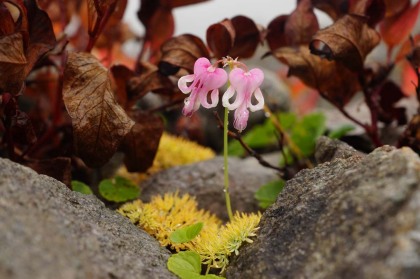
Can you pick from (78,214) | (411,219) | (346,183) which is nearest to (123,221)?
(78,214)

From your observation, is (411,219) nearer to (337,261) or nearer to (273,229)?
(337,261)

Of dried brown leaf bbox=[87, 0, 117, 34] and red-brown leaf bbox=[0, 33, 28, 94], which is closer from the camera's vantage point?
red-brown leaf bbox=[0, 33, 28, 94]

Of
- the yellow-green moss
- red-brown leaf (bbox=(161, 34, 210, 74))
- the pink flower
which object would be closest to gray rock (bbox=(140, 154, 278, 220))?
the yellow-green moss

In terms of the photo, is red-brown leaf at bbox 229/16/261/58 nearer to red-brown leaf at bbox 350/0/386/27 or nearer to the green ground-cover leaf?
red-brown leaf at bbox 350/0/386/27

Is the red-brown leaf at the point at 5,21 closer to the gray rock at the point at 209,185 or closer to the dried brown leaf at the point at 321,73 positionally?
the gray rock at the point at 209,185

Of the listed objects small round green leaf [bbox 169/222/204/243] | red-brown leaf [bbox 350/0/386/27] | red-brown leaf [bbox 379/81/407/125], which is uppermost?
red-brown leaf [bbox 350/0/386/27]

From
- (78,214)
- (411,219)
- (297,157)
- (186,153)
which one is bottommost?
(186,153)
